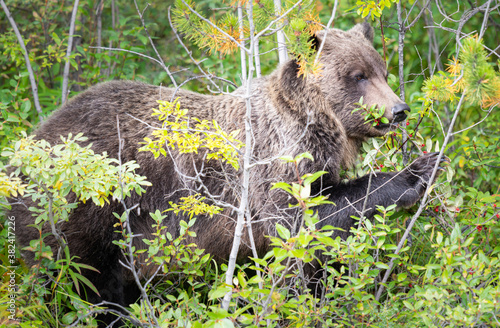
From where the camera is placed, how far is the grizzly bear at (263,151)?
147 inches

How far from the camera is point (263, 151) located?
392 cm

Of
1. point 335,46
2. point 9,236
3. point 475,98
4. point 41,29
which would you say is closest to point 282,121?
point 335,46

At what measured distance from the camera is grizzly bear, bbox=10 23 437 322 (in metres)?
3.73

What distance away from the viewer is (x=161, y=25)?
26.1ft

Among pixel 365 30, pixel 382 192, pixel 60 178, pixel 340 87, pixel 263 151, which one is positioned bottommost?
pixel 382 192

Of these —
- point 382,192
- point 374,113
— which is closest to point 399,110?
point 374,113

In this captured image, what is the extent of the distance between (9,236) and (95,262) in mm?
730

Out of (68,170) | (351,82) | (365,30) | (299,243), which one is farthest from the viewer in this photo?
(365,30)

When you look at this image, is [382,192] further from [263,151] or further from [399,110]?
[263,151]

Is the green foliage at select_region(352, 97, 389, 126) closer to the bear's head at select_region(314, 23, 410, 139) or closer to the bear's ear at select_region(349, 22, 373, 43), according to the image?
the bear's head at select_region(314, 23, 410, 139)

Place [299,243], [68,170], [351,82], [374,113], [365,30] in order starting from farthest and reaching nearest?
[365,30], [351,82], [374,113], [68,170], [299,243]
